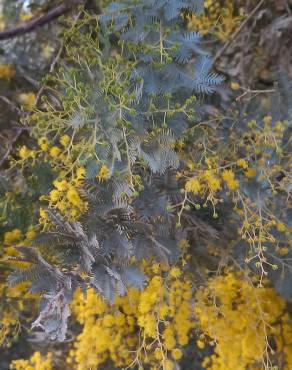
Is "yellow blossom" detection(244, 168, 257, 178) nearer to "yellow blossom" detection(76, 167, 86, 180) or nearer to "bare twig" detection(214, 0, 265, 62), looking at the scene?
"yellow blossom" detection(76, 167, 86, 180)

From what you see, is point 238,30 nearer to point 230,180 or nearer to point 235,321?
point 230,180

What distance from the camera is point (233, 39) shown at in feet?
7.45

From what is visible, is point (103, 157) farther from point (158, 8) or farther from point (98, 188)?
point (158, 8)

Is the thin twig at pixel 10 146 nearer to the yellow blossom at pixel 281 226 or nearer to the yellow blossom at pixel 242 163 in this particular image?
the yellow blossom at pixel 242 163

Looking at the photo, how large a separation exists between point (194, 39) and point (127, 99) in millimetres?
339

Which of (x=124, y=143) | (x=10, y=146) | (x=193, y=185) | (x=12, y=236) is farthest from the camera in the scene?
(x=10, y=146)

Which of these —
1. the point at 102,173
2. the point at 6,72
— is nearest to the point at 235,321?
the point at 102,173

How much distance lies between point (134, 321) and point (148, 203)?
1.61 ft

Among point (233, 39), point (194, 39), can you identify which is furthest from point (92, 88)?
point (233, 39)

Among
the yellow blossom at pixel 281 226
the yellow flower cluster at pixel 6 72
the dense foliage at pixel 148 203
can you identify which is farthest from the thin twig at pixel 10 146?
the yellow blossom at pixel 281 226

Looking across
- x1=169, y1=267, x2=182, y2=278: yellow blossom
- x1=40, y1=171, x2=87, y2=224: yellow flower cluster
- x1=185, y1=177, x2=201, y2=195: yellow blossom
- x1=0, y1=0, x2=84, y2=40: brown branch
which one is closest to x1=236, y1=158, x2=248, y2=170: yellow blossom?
x1=185, y1=177, x2=201, y2=195: yellow blossom

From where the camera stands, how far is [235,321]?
1.82m

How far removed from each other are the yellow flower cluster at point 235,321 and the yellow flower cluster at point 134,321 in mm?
62

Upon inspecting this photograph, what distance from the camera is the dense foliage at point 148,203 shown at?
1437mm
